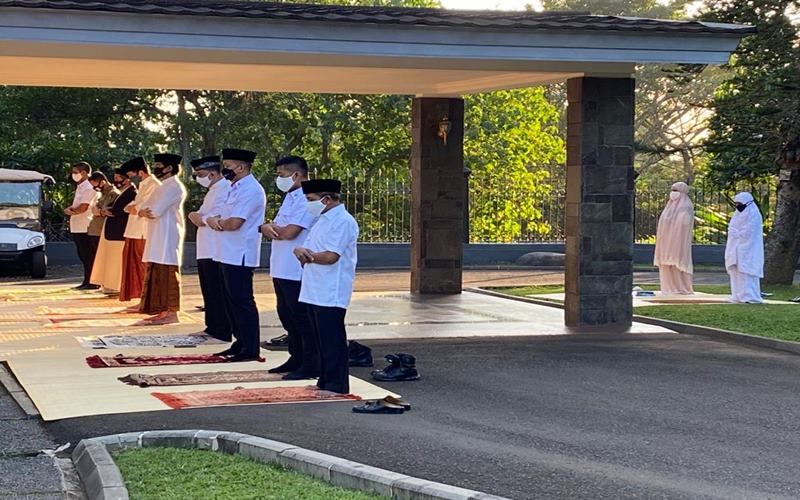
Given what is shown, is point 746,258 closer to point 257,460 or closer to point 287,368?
point 287,368

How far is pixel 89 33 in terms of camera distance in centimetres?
1364

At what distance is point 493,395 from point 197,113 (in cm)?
2229

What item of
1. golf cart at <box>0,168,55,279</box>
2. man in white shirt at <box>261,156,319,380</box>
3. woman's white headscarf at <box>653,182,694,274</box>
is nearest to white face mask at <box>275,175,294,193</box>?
man in white shirt at <box>261,156,319,380</box>

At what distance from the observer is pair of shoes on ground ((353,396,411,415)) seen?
10.1 metres

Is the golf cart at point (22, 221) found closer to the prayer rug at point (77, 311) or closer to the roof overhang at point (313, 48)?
the prayer rug at point (77, 311)

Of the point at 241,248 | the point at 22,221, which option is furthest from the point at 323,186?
the point at 22,221

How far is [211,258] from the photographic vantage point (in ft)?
46.6

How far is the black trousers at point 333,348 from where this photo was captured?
10945 millimetres

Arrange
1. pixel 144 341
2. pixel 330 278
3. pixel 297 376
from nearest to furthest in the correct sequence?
pixel 330 278, pixel 297 376, pixel 144 341

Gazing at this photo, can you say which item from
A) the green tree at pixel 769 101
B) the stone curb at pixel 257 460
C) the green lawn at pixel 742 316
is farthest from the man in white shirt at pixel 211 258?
the green tree at pixel 769 101

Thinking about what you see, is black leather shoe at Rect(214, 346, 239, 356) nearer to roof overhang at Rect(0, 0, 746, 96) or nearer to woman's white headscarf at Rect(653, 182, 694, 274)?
roof overhang at Rect(0, 0, 746, 96)

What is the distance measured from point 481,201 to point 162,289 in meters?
18.8

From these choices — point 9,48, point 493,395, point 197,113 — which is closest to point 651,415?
point 493,395

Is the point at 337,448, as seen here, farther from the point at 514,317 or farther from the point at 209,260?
the point at 514,317
